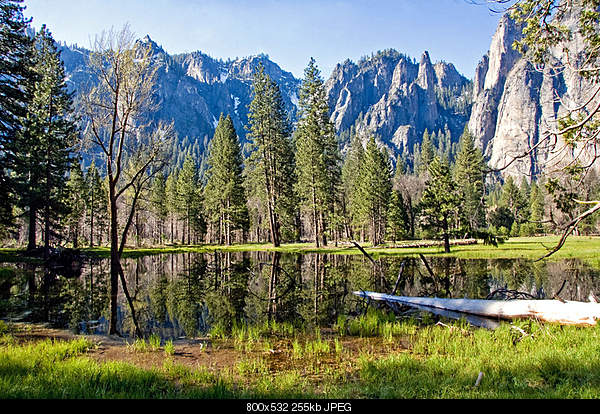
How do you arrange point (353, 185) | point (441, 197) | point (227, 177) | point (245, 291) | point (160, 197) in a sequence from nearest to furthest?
point (245, 291) < point (441, 197) < point (227, 177) < point (160, 197) < point (353, 185)

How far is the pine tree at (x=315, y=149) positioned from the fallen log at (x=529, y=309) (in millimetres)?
27655

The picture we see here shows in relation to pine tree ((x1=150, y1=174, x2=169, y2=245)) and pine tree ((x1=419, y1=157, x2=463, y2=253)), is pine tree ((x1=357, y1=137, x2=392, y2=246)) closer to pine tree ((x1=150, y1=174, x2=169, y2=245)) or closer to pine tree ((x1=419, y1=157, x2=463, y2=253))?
pine tree ((x1=419, y1=157, x2=463, y2=253))

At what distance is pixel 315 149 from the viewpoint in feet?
131

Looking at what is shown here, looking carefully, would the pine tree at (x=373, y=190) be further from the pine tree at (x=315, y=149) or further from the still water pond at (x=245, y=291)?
the still water pond at (x=245, y=291)

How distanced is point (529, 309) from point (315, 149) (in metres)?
32.2

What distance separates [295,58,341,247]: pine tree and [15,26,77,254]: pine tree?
23.7m

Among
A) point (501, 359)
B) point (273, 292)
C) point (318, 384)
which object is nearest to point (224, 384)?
point (318, 384)

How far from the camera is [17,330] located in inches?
358

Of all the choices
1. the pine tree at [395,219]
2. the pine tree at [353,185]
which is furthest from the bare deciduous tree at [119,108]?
the pine tree at [395,219]

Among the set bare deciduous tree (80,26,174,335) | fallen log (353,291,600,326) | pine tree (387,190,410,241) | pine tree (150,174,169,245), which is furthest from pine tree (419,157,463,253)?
pine tree (150,174,169,245)

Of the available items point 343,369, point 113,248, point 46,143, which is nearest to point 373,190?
point 113,248

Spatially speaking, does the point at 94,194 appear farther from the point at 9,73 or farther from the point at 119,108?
the point at 119,108
